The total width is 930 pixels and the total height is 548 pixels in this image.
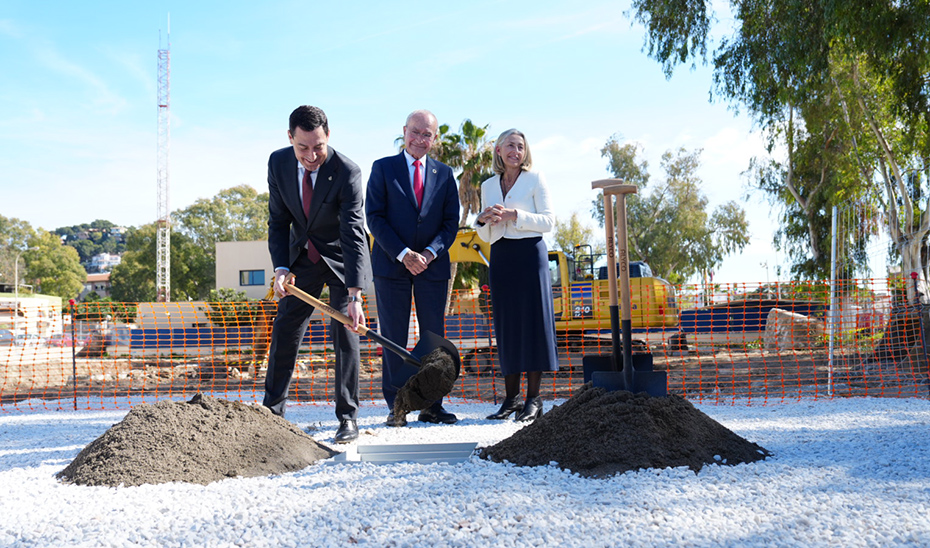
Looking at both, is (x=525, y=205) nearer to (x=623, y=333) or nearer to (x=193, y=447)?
(x=623, y=333)

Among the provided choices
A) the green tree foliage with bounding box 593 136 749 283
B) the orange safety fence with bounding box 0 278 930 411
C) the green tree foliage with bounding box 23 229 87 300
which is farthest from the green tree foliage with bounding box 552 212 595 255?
the green tree foliage with bounding box 23 229 87 300

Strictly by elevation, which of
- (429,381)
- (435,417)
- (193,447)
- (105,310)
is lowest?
(435,417)

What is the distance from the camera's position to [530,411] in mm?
4145

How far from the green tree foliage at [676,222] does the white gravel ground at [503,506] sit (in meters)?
28.8

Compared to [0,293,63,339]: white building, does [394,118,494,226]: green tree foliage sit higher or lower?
higher

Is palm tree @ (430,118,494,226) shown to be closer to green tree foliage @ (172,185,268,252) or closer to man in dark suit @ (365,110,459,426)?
man in dark suit @ (365,110,459,426)

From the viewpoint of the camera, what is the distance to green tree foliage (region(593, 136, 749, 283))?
31328mm

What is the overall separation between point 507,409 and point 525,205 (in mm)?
1296

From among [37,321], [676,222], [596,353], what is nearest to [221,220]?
[676,222]

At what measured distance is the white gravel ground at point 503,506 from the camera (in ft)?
6.23

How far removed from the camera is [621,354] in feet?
11.1

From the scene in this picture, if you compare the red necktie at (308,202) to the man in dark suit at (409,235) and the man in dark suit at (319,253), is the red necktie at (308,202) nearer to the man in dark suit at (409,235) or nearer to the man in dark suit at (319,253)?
the man in dark suit at (319,253)

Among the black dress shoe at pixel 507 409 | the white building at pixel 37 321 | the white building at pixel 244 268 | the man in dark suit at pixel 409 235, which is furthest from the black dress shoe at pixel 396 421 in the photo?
the white building at pixel 244 268

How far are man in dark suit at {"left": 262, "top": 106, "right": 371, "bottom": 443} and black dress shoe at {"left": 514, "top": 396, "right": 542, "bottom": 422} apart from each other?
3.39ft
